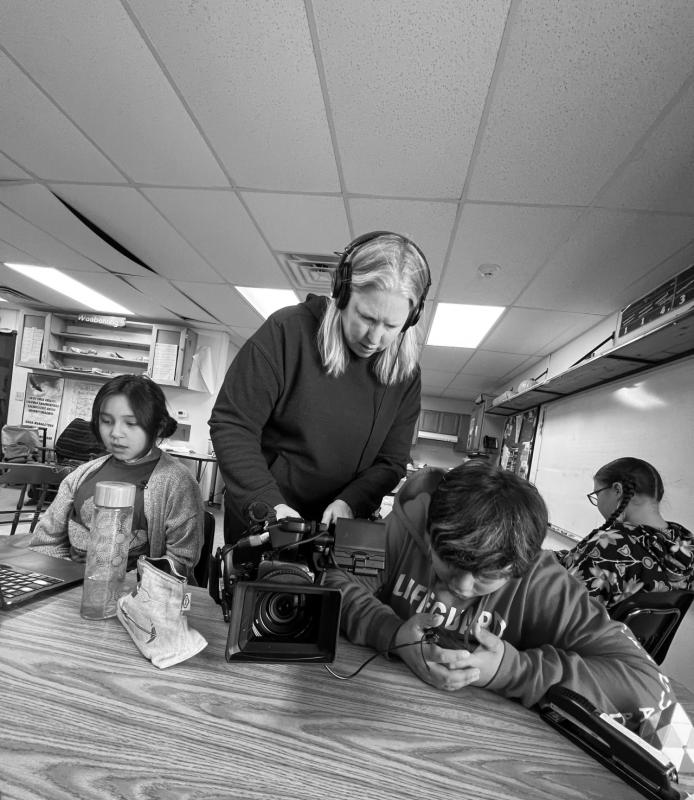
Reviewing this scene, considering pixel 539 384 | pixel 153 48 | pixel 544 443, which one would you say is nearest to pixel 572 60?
pixel 153 48

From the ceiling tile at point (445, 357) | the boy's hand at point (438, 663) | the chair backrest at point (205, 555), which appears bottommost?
the chair backrest at point (205, 555)

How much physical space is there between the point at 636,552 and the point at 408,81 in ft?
6.60

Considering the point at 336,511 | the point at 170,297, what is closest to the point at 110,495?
the point at 336,511

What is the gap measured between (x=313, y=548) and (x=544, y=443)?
4743 mm

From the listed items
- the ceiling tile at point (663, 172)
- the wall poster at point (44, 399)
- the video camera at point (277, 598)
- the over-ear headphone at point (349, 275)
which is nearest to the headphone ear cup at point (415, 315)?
the over-ear headphone at point (349, 275)

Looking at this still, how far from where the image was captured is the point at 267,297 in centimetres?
417

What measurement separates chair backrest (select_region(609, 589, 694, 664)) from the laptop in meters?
1.44

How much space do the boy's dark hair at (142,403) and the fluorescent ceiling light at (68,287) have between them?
3597mm

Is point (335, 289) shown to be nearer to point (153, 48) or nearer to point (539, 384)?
point (153, 48)

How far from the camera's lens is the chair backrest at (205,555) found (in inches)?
53.7

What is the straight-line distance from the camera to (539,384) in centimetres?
411

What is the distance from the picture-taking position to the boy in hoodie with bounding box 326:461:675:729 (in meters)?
0.63

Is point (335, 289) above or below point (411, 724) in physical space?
above

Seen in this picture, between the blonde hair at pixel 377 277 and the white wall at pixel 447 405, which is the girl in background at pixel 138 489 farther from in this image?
the white wall at pixel 447 405
